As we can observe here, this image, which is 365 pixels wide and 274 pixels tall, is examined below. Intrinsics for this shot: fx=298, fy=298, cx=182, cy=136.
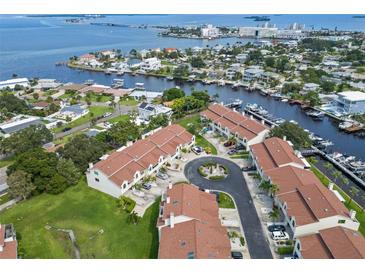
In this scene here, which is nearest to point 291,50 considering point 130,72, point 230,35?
point 130,72

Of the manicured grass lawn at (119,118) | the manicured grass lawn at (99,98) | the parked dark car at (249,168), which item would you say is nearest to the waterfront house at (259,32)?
the manicured grass lawn at (99,98)

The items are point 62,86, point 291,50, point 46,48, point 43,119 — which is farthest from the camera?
point 46,48

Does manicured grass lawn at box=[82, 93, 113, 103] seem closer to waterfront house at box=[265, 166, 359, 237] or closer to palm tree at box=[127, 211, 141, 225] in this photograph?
palm tree at box=[127, 211, 141, 225]

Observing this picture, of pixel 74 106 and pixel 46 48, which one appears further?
pixel 46 48

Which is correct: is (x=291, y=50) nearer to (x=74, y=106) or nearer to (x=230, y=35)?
(x=230, y=35)

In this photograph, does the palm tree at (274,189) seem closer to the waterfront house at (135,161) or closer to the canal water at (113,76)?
the waterfront house at (135,161)

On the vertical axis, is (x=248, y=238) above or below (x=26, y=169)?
below

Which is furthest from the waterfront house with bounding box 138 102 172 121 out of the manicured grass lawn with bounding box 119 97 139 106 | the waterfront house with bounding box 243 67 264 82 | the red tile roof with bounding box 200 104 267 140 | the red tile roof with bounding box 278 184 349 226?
the waterfront house with bounding box 243 67 264 82
